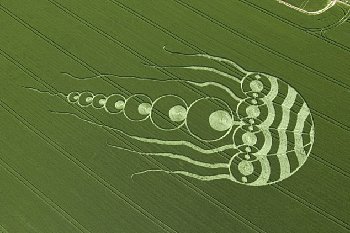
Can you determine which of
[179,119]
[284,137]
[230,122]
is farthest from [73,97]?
[284,137]

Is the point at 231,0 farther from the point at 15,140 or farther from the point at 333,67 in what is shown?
the point at 15,140

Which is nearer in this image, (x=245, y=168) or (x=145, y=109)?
(x=245, y=168)

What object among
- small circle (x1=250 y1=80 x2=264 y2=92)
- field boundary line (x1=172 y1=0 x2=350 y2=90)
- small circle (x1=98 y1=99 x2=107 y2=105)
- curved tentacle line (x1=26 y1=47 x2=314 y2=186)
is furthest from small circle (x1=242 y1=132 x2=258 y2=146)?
small circle (x1=98 y1=99 x2=107 y2=105)

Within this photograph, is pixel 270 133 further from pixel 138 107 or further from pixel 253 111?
pixel 138 107

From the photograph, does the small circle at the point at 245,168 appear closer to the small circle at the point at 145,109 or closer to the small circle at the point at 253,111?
the small circle at the point at 253,111

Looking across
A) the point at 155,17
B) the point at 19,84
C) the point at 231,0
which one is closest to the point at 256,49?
the point at 231,0

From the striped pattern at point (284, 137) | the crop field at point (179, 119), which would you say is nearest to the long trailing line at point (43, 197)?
the crop field at point (179, 119)
